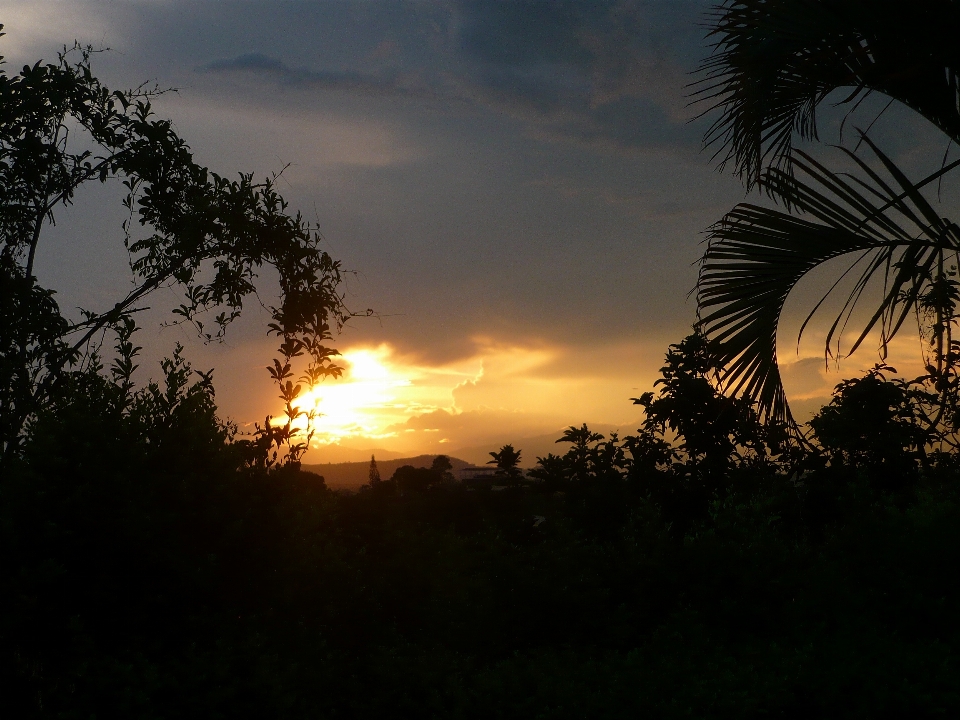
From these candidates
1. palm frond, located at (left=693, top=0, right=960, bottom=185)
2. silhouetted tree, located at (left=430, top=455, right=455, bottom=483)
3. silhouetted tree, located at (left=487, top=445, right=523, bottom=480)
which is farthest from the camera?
silhouetted tree, located at (left=430, top=455, right=455, bottom=483)

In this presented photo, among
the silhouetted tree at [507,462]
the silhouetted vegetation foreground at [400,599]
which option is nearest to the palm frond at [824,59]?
the silhouetted vegetation foreground at [400,599]

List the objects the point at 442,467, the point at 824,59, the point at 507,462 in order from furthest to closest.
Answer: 1. the point at 442,467
2. the point at 507,462
3. the point at 824,59

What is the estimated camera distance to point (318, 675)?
20.1ft

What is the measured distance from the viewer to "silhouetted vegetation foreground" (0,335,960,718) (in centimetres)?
559

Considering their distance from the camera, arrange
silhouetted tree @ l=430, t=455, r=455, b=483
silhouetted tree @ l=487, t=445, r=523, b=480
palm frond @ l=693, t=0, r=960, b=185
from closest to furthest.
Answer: palm frond @ l=693, t=0, r=960, b=185
silhouetted tree @ l=487, t=445, r=523, b=480
silhouetted tree @ l=430, t=455, r=455, b=483

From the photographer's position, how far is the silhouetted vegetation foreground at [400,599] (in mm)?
5586

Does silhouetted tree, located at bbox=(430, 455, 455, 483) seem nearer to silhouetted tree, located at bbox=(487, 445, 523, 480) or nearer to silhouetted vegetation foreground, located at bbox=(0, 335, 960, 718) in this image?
silhouetted tree, located at bbox=(487, 445, 523, 480)

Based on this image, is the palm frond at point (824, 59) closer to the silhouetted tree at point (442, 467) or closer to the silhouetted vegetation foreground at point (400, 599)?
the silhouetted vegetation foreground at point (400, 599)

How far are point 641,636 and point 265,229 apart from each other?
6.42 metres

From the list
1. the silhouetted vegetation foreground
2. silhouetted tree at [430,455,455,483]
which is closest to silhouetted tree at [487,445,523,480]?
the silhouetted vegetation foreground

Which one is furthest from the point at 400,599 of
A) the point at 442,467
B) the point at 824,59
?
the point at 442,467

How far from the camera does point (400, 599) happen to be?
8383mm

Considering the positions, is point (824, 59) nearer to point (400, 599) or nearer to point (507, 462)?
point (400, 599)

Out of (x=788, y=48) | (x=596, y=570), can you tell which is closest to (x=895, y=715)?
(x=596, y=570)
